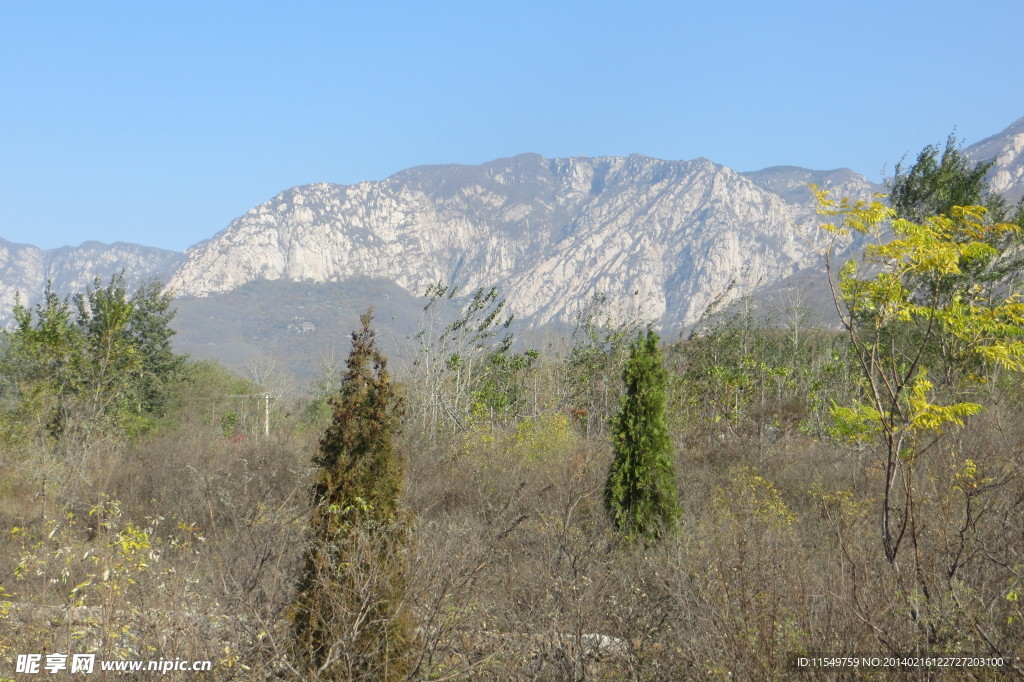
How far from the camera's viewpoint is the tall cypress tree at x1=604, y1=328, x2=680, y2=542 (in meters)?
11.1

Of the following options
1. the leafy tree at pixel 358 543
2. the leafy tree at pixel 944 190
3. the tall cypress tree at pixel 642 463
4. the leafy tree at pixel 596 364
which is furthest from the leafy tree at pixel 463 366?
the leafy tree at pixel 358 543

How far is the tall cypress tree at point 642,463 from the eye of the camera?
11.1m

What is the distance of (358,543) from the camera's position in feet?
18.0

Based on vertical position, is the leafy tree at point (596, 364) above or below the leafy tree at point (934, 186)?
below

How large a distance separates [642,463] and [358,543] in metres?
→ 6.41

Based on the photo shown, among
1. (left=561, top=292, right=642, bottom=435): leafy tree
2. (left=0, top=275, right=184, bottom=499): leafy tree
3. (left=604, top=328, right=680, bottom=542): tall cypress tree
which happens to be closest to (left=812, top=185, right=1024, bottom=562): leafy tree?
(left=604, top=328, right=680, bottom=542): tall cypress tree

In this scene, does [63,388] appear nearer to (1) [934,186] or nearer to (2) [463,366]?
(2) [463,366]

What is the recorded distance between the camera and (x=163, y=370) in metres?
28.9

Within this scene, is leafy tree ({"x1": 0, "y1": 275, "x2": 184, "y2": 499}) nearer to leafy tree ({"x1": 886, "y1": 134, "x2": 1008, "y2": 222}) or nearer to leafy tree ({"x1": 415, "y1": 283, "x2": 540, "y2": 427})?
leafy tree ({"x1": 415, "y1": 283, "x2": 540, "y2": 427})

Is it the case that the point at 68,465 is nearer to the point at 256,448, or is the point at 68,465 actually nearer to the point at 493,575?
the point at 256,448

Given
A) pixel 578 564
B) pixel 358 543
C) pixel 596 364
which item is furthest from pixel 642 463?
pixel 596 364

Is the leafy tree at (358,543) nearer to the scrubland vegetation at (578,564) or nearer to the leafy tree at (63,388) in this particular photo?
the scrubland vegetation at (578,564)

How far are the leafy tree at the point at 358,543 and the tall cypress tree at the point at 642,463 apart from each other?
5360 millimetres

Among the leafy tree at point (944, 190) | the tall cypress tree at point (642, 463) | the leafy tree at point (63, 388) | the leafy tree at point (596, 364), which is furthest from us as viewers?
the leafy tree at point (596, 364)
